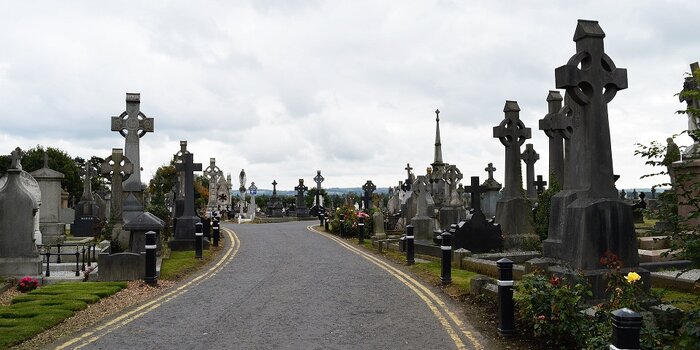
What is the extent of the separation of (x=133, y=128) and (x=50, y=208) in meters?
6.44

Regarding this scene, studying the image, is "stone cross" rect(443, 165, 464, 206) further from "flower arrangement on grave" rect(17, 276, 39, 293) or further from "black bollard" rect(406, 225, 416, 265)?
"flower arrangement on grave" rect(17, 276, 39, 293)

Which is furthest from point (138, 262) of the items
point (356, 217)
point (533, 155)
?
point (533, 155)

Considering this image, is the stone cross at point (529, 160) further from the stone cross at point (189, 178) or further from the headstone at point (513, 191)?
the stone cross at point (189, 178)

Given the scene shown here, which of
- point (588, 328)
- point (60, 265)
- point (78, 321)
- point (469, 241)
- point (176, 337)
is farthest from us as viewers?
point (469, 241)

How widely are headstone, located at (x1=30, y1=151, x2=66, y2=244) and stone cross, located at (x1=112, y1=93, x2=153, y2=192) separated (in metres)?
4.41

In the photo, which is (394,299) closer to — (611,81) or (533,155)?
(611,81)

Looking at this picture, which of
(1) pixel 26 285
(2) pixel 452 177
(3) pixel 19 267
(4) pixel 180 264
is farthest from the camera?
(2) pixel 452 177

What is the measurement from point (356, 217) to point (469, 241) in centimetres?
1267

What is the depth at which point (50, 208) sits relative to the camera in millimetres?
26109

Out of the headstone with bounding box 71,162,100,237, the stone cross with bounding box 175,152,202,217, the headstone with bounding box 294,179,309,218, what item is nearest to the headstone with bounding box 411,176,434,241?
the stone cross with bounding box 175,152,202,217

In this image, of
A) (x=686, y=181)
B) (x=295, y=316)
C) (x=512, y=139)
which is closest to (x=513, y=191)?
(x=512, y=139)

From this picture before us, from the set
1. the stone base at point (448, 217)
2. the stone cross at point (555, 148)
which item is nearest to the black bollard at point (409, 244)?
the stone cross at point (555, 148)

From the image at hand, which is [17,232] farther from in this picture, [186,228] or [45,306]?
[186,228]

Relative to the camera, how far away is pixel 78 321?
9852mm
